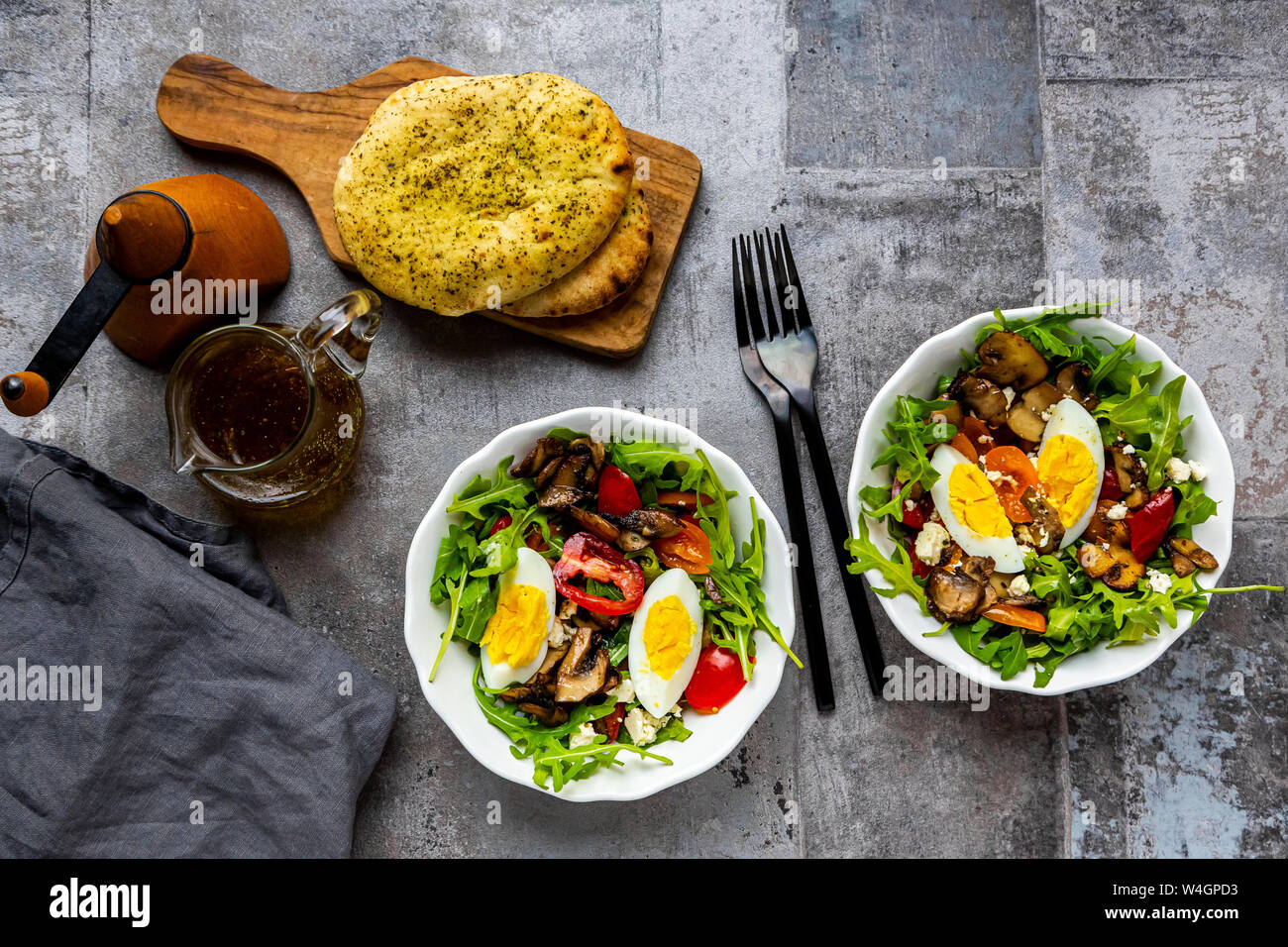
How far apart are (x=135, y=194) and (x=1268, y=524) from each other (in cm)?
226

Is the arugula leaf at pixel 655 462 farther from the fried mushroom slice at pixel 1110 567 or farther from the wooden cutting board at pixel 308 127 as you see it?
the fried mushroom slice at pixel 1110 567

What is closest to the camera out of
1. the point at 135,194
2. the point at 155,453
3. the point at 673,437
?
the point at 135,194

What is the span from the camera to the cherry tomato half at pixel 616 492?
1.59 m

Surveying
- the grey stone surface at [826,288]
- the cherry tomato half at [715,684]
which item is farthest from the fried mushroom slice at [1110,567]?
the cherry tomato half at [715,684]

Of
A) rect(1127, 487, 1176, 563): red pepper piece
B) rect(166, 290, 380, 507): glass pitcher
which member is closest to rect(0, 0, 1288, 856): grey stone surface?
rect(166, 290, 380, 507): glass pitcher

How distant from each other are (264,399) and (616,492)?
0.68m

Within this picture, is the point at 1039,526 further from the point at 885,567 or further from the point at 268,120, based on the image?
the point at 268,120

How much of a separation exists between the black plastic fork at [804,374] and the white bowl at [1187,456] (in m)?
0.15

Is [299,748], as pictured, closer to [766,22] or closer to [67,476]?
[67,476]

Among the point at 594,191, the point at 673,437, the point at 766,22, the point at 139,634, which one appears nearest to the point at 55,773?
the point at 139,634

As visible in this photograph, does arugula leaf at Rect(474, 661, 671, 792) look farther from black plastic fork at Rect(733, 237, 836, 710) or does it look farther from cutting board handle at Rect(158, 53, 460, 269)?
cutting board handle at Rect(158, 53, 460, 269)

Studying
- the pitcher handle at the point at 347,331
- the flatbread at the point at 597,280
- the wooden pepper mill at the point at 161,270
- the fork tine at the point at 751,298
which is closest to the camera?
the wooden pepper mill at the point at 161,270

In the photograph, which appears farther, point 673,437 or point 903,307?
point 903,307

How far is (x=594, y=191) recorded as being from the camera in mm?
1593
